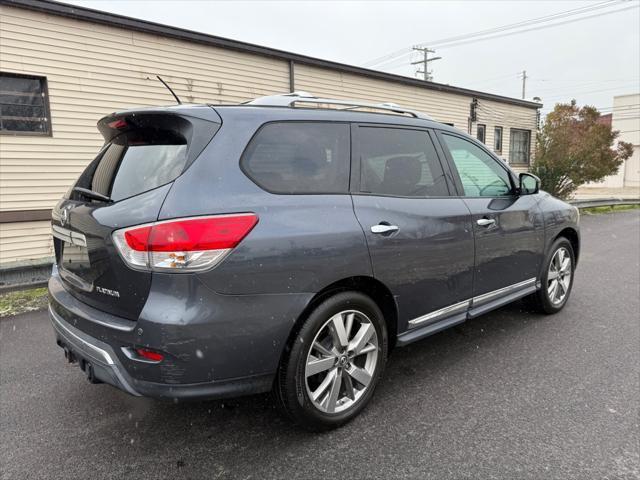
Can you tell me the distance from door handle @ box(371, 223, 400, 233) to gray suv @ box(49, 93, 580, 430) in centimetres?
2

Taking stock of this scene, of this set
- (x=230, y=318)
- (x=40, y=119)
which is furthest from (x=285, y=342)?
(x=40, y=119)

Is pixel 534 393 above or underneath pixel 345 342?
underneath

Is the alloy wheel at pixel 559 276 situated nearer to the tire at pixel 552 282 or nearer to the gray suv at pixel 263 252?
the tire at pixel 552 282

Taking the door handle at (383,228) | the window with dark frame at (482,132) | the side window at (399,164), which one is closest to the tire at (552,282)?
the side window at (399,164)

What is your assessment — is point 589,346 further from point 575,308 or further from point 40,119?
point 40,119

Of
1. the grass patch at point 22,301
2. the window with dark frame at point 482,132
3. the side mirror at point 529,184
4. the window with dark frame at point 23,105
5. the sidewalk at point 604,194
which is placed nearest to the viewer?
the side mirror at point 529,184

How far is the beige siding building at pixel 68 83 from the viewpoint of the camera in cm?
702

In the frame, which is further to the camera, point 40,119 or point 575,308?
point 40,119

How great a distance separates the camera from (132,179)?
2.24 m

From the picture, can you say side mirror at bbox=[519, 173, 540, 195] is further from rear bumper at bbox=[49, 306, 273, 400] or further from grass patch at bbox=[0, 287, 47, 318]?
grass patch at bbox=[0, 287, 47, 318]

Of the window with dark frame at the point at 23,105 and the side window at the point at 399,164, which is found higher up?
the window with dark frame at the point at 23,105

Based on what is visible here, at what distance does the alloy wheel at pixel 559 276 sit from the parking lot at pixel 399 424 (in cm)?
68

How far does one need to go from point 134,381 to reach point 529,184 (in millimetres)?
3554

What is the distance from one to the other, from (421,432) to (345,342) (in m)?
0.68
